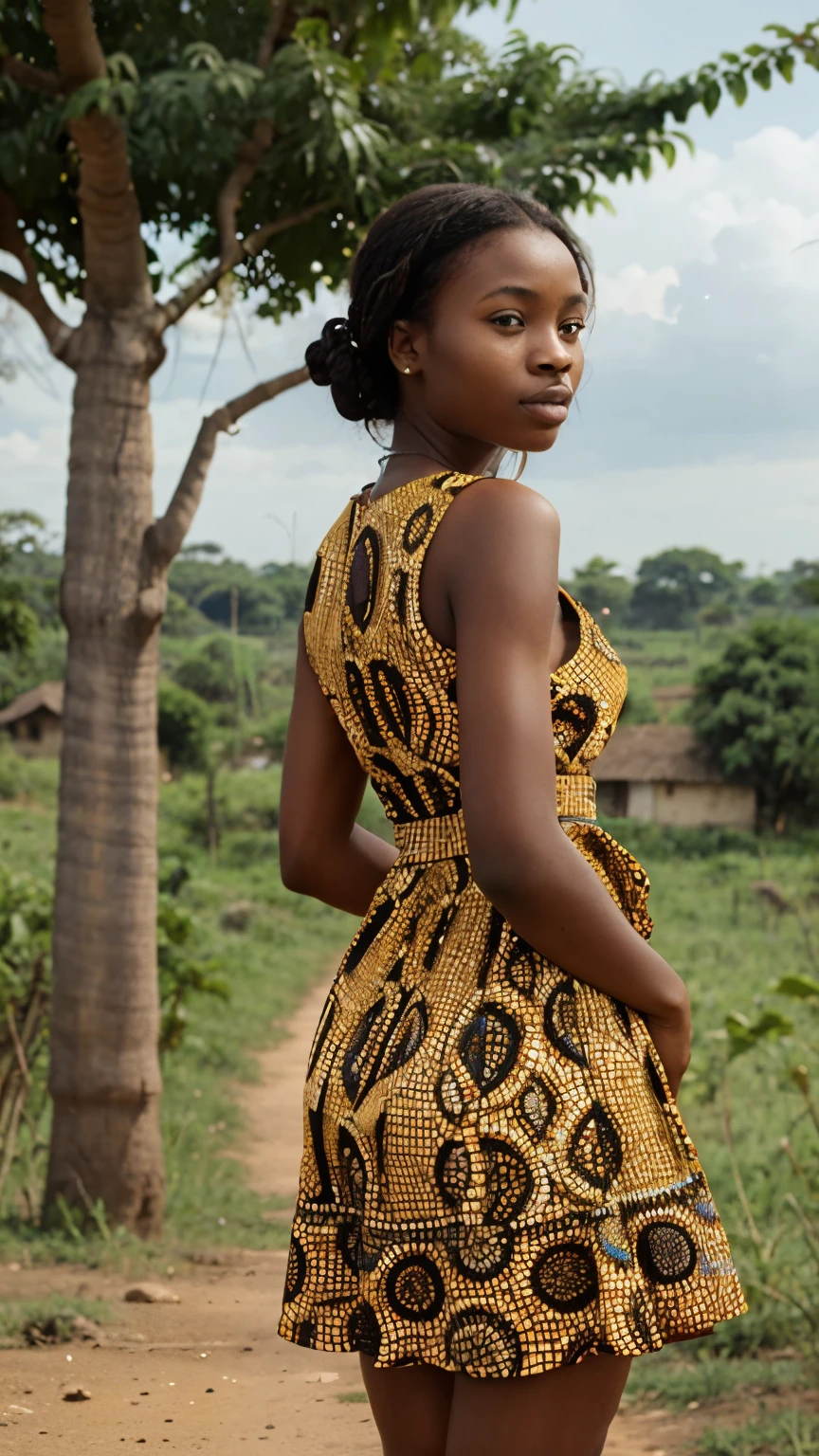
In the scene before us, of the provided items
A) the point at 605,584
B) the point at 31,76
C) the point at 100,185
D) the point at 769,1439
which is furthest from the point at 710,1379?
the point at 605,584

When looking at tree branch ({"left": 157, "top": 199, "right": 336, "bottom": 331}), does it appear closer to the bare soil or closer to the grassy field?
the grassy field

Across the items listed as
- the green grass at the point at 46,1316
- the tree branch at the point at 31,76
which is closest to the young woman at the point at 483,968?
the green grass at the point at 46,1316

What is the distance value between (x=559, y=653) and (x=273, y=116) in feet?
11.9

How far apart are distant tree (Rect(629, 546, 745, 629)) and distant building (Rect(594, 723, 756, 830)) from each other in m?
17.3

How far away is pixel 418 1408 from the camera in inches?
52.2

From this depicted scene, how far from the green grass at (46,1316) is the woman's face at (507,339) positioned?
9.62 ft

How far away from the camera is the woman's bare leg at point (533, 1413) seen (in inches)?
47.2

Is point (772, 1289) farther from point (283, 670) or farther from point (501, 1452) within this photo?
point (283, 670)

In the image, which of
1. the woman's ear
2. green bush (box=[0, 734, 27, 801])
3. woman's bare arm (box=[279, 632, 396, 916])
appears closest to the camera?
the woman's ear

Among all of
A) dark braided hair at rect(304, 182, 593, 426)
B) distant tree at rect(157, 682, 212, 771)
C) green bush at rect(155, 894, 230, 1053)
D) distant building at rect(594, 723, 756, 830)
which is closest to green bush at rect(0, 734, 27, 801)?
distant tree at rect(157, 682, 212, 771)

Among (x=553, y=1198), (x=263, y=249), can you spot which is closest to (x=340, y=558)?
(x=553, y=1198)

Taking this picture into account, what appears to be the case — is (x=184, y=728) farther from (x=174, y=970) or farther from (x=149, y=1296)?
(x=149, y=1296)

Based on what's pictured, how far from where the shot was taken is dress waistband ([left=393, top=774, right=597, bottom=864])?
1.37 m

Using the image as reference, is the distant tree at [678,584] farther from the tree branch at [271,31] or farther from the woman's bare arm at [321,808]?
the woman's bare arm at [321,808]
